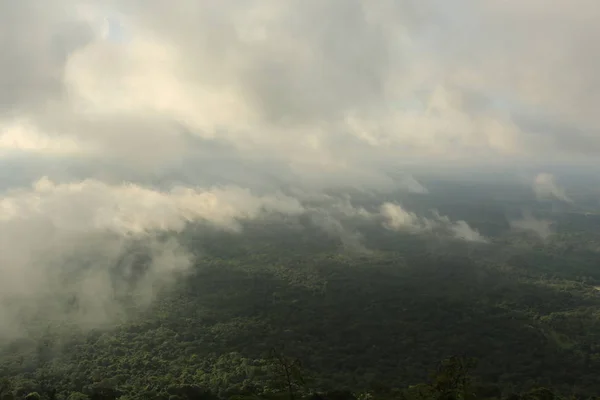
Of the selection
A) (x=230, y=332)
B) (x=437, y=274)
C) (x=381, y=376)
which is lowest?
(x=381, y=376)

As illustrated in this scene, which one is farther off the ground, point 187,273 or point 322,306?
point 187,273

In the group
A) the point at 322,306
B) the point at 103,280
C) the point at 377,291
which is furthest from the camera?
the point at 103,280

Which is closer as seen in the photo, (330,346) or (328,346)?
(328,346)

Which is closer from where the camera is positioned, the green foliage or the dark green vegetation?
the green foliage

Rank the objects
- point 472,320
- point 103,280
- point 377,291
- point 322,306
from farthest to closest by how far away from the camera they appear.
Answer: point 103,280 → point 377,291 → point 322,306 → point 472,320

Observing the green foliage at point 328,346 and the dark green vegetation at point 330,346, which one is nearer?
the green foliage at point 328,346

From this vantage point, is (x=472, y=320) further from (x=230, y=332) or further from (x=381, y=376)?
(x=230, y=332)

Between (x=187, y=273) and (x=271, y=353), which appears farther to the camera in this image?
(x=187, y=273)

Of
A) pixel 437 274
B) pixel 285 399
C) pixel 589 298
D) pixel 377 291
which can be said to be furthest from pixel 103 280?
pixel 589 298
